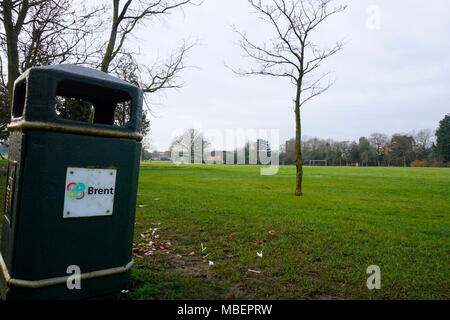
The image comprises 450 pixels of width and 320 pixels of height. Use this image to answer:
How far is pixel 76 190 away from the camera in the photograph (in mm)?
2508

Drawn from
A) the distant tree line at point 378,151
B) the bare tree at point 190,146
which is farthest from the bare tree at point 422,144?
the bare tree at point 190,146

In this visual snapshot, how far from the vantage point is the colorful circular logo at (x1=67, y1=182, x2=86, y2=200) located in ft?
8.13

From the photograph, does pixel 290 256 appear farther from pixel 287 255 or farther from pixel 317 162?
pixel 317 162

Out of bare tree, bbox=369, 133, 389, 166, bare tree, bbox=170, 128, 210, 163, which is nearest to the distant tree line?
bare tree, bbox=369, 133, 389, 166

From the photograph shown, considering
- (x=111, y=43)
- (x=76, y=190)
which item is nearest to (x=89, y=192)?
(x=76, y=190)

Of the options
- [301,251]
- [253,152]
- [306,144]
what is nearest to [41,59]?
[301,251]

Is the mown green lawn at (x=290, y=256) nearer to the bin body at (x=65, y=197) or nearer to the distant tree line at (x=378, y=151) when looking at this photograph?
the bin body at (x=65, y=197)

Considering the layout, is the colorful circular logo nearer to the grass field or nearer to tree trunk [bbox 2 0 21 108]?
the grass field

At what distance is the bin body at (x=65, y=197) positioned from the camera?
2.35m

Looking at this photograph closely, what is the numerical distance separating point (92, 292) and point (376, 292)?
9.60ft

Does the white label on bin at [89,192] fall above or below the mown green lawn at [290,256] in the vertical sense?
above

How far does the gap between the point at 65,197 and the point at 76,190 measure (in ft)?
0.32

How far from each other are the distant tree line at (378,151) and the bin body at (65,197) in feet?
266

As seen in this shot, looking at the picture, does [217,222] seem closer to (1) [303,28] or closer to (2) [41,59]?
(2) [41,59]
